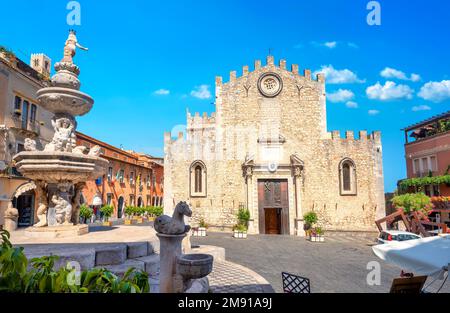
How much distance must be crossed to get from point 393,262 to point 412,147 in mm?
29811

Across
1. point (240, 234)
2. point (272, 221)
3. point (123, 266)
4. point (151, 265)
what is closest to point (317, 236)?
point (240, 234)

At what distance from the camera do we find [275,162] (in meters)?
21.4

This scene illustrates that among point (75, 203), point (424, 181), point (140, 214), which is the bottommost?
point (140, 214)

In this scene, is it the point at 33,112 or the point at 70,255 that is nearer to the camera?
the point at 70,255

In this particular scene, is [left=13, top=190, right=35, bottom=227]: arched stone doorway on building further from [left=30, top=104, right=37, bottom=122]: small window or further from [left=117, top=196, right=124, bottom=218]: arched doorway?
[left=117, top=196, right=124, bottom=218]: arched doorway

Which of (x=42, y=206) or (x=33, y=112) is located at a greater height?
(x=33, y=112)

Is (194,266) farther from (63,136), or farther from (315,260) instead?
(315,260)

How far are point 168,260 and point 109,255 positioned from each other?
2.16 meters

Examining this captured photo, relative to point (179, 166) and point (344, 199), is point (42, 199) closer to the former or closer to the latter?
point (179, 166)

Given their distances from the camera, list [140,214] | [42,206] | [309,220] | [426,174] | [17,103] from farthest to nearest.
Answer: [140,214] < [426,174] < [309,220] < [17,103] < [42,206]

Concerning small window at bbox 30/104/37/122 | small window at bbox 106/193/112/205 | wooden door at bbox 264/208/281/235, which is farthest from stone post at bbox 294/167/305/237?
small window at bbox 106/193/112/205

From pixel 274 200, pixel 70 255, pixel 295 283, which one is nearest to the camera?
pixel 70 255

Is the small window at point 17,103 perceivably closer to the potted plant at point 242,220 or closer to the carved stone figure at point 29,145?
the carved stone figure at point 29,145
